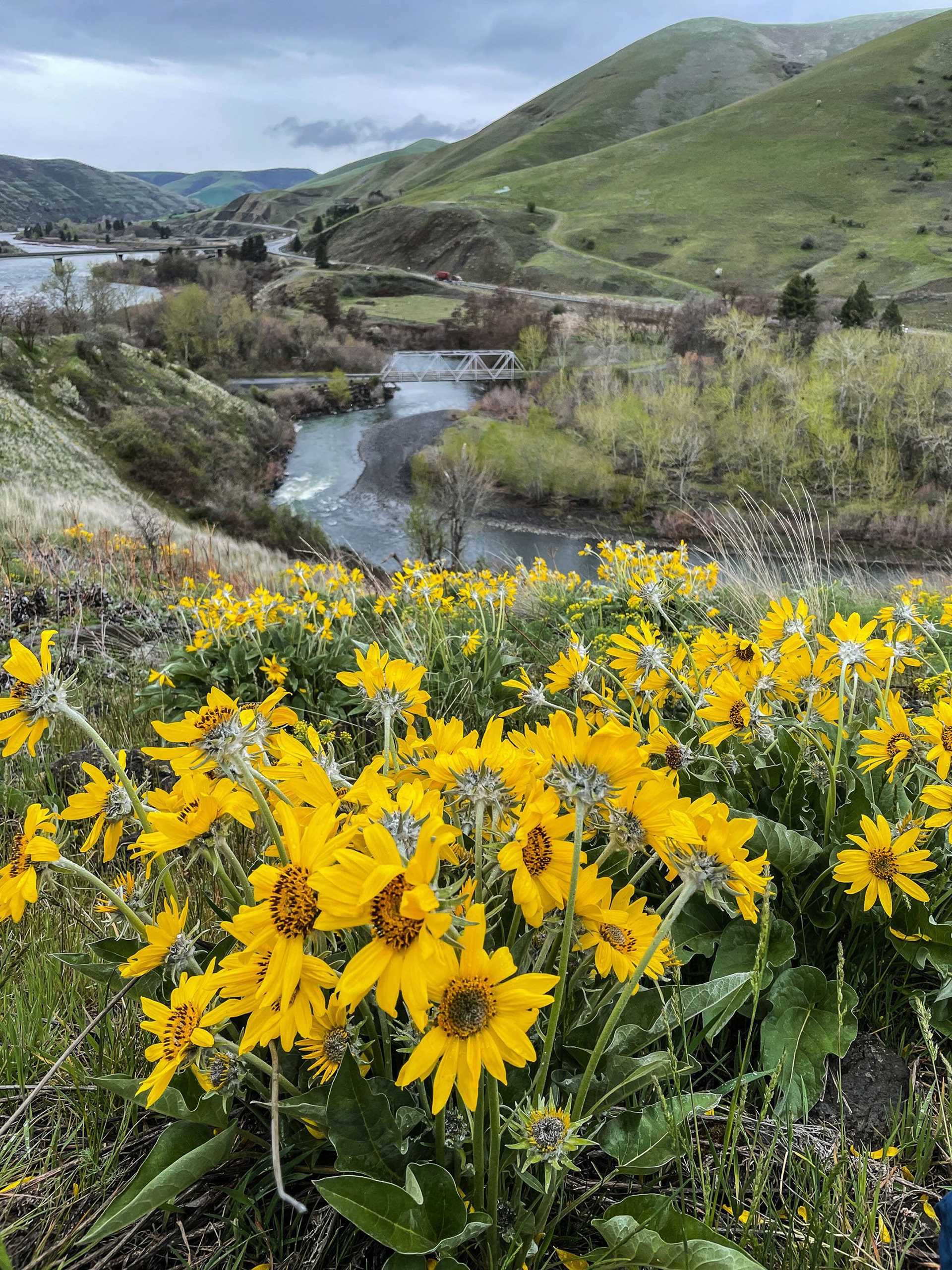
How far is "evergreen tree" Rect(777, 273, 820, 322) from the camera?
43656 millimetres

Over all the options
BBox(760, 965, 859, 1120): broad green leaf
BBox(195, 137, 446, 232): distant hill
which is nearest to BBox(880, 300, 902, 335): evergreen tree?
BBox(760, 965, 859, 1120): broad green leaf

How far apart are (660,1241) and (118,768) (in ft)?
3.29

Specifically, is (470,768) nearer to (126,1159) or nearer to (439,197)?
(126,1159)

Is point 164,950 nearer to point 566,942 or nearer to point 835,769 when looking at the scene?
point 566,942

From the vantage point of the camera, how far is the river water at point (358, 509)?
27047mm

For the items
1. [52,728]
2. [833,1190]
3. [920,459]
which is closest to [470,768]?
[833,1190]

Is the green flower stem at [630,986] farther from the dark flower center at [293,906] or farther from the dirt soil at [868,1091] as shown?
the dirt soil at [868,1091]

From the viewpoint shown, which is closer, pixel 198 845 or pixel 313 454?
pixel 198 845

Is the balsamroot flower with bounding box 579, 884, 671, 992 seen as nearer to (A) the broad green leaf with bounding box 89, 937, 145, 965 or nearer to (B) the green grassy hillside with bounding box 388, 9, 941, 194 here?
(A) the broad green leaf with bounding box 89, 937, 145, 965

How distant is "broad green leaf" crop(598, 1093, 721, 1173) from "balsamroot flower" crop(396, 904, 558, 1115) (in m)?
0.42

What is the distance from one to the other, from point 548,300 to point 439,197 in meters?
57.9

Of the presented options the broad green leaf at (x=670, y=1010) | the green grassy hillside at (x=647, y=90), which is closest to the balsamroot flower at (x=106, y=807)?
the broad green leaf at (x=670, y=1010)

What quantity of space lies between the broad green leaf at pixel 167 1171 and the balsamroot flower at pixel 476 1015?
445 millimetres

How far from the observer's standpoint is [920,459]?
29.5 m
